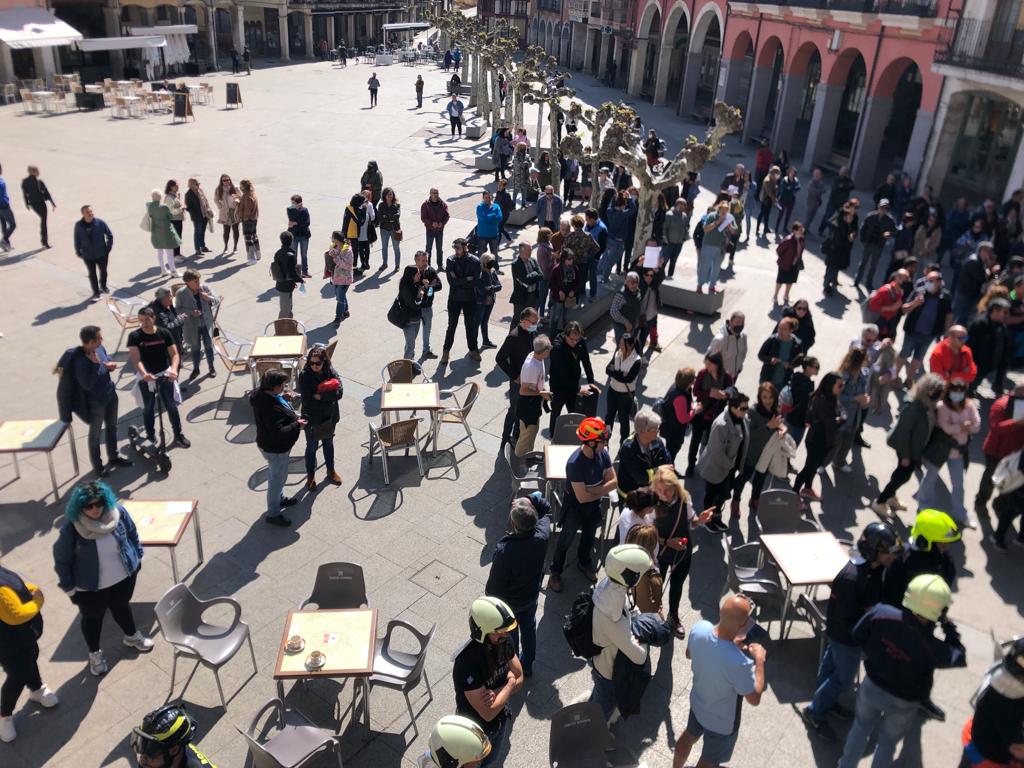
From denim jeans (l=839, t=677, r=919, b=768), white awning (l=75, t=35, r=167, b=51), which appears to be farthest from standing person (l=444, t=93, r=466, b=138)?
denim jeans (l=839, t=677, r=919, b=768)

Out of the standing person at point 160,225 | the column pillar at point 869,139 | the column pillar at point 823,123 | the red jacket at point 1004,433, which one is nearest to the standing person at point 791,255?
the red jacket at point 1004,433

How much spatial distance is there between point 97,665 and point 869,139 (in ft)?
81.0

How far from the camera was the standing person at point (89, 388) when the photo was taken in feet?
25.4

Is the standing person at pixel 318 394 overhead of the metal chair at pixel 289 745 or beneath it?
overhead

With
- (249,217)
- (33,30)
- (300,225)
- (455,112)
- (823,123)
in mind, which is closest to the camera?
(300,225)

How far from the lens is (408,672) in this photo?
5.39m

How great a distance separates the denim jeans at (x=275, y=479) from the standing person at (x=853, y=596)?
494 centimetres

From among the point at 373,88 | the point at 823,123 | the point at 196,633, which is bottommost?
the point at 196,633

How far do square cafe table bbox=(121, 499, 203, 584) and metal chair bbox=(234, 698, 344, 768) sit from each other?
1966 mm

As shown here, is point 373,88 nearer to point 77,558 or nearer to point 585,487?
point 585,487

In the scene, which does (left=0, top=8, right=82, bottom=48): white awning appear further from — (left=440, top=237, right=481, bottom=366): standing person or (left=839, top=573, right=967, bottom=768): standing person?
(left=839, top=573, right=967, bottom=768): standing person

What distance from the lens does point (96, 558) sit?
18.1ft

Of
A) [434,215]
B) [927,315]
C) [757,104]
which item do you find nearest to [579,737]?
[927,315]

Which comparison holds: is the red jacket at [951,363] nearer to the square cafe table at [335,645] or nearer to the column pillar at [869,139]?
the square cafe table at [335,645]
